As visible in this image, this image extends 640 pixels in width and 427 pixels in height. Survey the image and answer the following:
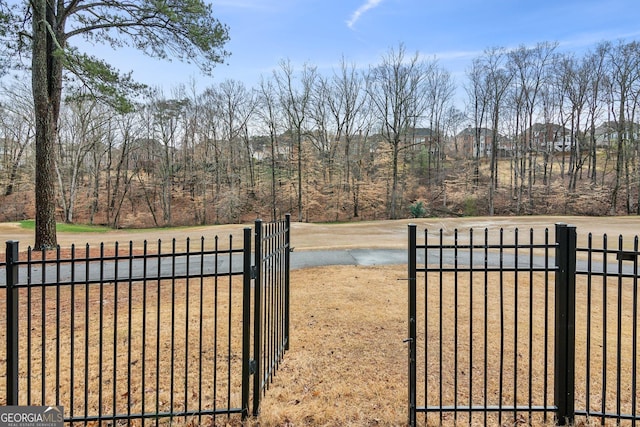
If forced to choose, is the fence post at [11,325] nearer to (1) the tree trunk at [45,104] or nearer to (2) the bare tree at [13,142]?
(1) the tree trunk at [45,104]

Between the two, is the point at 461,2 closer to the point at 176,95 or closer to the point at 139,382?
the point at 139,382

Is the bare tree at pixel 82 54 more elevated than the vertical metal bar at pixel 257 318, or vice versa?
the bare tree at pixel 82 54

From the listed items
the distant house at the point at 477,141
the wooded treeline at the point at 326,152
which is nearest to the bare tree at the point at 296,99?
the wooded treeline at the point at 326,152

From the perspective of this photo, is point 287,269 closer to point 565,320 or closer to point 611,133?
point 565,320

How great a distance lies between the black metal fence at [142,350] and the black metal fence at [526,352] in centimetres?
136

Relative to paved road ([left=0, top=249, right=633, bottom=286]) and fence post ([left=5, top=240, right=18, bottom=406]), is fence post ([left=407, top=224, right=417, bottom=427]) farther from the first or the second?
paved road ([left=0, top=249, right=633, bottom=286])

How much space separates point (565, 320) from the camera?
2576mm

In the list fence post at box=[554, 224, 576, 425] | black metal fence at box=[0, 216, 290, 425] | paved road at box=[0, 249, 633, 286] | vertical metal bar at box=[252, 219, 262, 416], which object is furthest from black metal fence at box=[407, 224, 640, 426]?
paved road at box=[0, 249, 633, 286]

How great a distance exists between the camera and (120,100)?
9.85 metres

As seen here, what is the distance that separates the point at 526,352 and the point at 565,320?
1732 millimetres

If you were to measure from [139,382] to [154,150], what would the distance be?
29.6 metres

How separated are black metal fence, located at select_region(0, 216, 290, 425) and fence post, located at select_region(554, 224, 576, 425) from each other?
230cm

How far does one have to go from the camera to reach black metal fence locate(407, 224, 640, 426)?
8.44 feet

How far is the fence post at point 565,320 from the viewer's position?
2564 millimetres
